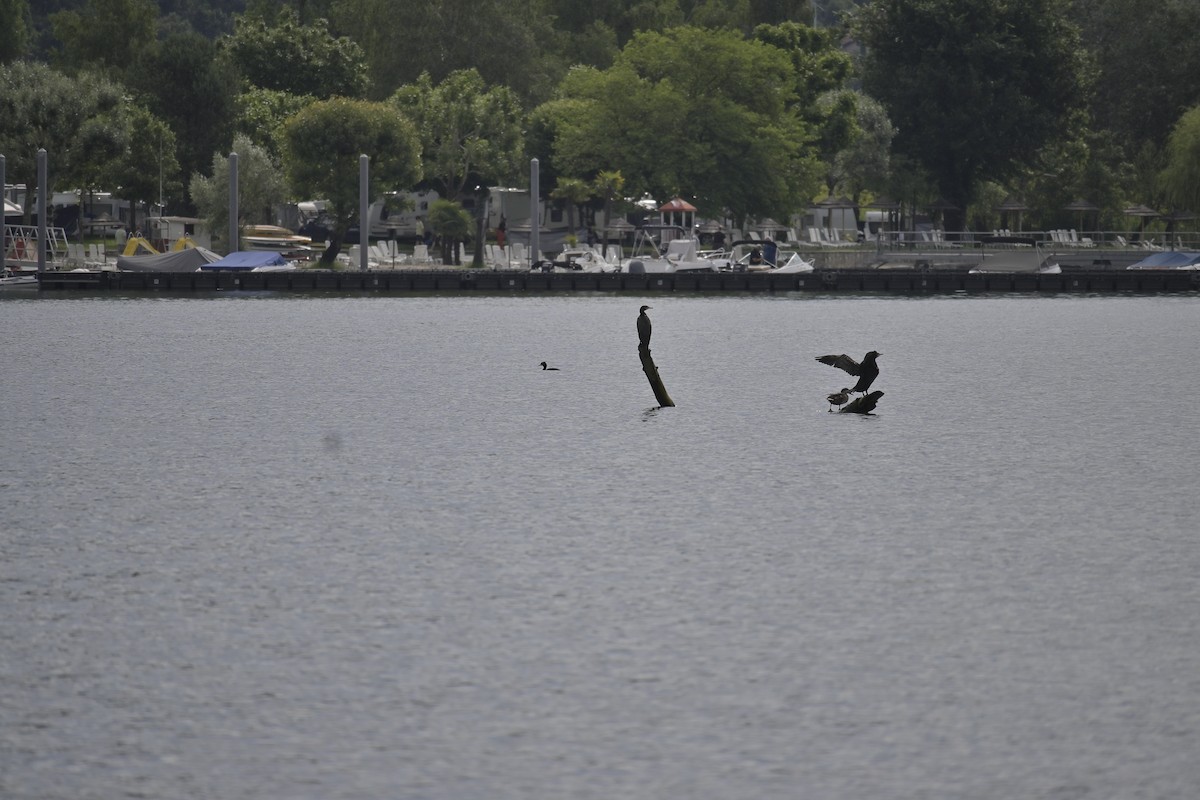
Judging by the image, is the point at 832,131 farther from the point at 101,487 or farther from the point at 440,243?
the point at 101,487

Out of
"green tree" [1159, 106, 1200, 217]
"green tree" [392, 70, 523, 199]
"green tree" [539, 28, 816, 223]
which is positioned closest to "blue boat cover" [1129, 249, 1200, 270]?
"green tree" [1159, 106, 1200, 217]

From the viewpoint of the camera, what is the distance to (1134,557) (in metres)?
19.6

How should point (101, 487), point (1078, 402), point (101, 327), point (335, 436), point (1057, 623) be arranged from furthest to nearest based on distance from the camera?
point (101, 327) < point (1078, 402) < point (335, 436) < point (101, 487) < point (1057, 623)

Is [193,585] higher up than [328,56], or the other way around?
[328,56]

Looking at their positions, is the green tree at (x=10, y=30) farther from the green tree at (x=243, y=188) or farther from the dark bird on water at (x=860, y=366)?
the dark bird on water at (x=860, y=366)

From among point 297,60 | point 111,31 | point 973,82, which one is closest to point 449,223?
point 297,60

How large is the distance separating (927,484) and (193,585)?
11.5 meters

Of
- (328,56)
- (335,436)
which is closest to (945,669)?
(335,436)

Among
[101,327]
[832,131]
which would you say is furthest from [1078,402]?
[832,131]

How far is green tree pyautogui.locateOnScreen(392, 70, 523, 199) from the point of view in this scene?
361 feet

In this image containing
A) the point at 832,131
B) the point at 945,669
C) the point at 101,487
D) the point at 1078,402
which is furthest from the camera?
the point at 832,131

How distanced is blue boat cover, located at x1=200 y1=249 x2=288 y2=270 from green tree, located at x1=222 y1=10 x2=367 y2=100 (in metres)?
28.7

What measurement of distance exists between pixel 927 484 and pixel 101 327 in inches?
1964

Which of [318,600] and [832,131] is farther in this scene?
[832,131]
